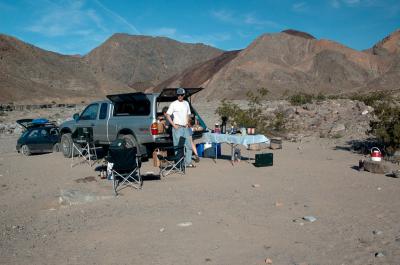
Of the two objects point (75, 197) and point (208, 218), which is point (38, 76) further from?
point (208, 218)

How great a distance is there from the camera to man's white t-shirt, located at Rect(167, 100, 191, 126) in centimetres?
1096

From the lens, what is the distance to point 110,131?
12828 millimetres

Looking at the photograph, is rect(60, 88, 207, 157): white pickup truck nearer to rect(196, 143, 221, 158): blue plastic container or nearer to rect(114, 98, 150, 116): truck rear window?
rect(114, 98, 150, 116): truck rear window

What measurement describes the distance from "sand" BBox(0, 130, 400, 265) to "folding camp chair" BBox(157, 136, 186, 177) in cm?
29

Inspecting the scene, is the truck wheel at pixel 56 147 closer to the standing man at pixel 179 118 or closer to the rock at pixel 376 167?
the standing man at pixel 179 118

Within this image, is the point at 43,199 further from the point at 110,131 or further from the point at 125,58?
the point at 125,58

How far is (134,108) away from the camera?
12.4 metres

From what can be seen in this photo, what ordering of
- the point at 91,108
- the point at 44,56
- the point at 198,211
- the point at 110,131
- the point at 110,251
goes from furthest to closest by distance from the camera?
the point at 44,56 → the point at 91,108 → the point at 110,131 → the point at 198,211 → the point at 110,251

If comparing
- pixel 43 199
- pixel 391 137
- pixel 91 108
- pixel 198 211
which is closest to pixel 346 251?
pixel 198 211

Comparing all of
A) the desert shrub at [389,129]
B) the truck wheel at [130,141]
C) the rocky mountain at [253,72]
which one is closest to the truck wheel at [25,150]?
the truck wheel at [130,141]

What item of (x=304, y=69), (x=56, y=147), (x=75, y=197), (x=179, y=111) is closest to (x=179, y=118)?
(x=179, y=111)

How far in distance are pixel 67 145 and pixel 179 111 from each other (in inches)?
190

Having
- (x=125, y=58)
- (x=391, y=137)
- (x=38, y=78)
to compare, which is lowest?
(x=391, y=137)

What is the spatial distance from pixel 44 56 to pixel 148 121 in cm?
9706
